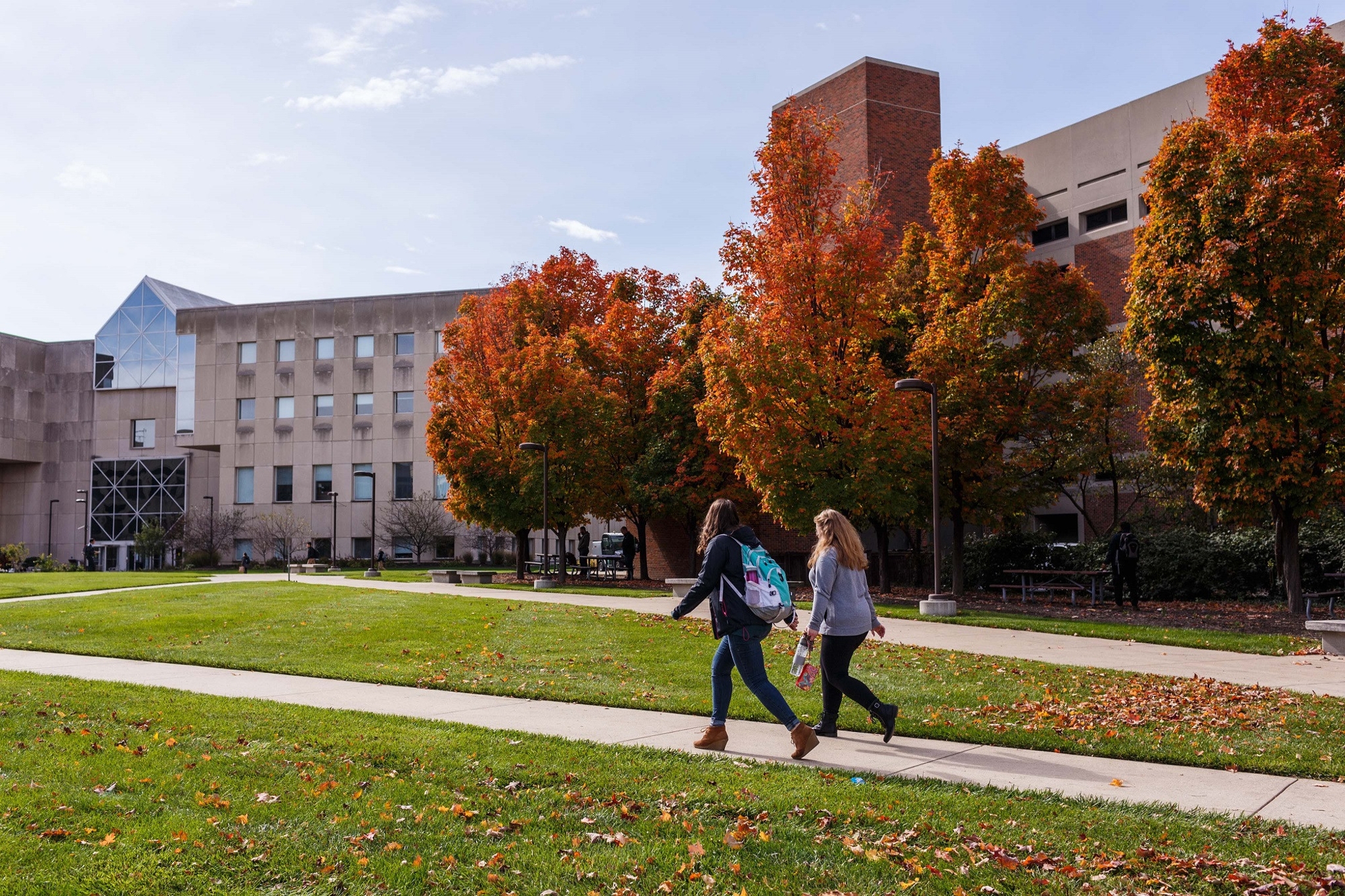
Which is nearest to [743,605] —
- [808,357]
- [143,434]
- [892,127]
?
[808,357]

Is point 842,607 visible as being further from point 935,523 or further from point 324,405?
point 324,405

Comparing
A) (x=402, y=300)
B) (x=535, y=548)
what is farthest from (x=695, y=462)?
(x=402, y=300)

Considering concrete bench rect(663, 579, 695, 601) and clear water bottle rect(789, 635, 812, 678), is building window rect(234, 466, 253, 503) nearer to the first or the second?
concrete bench rect(663, 579, 695, 601)

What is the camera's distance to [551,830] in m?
5.54

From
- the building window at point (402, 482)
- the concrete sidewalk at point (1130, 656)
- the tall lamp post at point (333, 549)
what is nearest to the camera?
the concrete sidewalk at point (1130, 656)

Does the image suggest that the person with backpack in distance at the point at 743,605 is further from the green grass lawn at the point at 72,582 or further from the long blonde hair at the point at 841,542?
the green grass lawn at the point at 72,582

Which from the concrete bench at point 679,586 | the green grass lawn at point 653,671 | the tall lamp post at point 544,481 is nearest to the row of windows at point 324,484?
the tall lamp post at point 544,481

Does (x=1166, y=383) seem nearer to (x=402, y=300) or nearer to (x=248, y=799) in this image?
(x=248, y=799)

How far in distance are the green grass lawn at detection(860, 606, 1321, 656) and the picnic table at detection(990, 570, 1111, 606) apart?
13.2 ft

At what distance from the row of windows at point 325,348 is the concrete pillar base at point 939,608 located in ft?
166

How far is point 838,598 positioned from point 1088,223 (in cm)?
3821

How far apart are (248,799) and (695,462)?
25.9 meters

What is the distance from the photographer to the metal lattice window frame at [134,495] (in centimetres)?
7344

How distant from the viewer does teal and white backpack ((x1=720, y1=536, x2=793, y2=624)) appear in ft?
24.8
